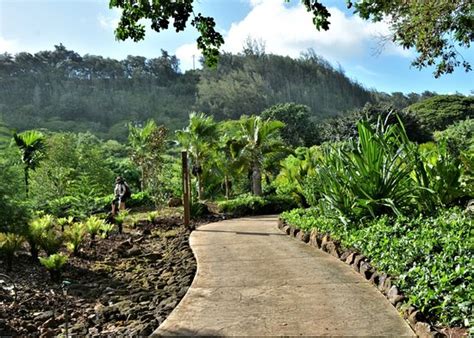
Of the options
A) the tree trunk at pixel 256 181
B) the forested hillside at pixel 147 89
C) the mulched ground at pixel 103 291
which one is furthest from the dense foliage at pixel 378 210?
the forested hillside at pixel 147 89

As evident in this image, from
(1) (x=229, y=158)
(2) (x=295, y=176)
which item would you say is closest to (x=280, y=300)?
(2) (x=295, y=176)

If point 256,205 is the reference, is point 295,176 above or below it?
above

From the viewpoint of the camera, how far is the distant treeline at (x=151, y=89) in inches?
2120

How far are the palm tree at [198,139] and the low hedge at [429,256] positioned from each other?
9.64 metres

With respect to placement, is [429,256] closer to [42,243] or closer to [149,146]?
[42,243]

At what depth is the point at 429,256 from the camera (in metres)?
3.48

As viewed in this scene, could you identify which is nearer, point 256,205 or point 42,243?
point 42,243

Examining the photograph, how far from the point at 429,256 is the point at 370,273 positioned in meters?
0.66

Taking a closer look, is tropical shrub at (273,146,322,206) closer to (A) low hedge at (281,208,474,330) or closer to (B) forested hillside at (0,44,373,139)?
(A) low hedge at (281,208,474,330)

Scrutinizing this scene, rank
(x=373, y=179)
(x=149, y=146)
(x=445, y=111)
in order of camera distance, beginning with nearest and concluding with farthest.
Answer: (x=373, y=179)
(x=149, y=146)
(x=445, y=111)

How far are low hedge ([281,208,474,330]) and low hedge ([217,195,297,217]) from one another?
6355 millimetres

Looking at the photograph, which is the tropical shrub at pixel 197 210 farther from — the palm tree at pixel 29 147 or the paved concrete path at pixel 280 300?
the palm tree at pixel 29 147

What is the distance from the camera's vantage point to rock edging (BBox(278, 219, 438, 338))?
2855mm

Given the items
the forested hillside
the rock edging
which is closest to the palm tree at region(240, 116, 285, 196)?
the rock edging
